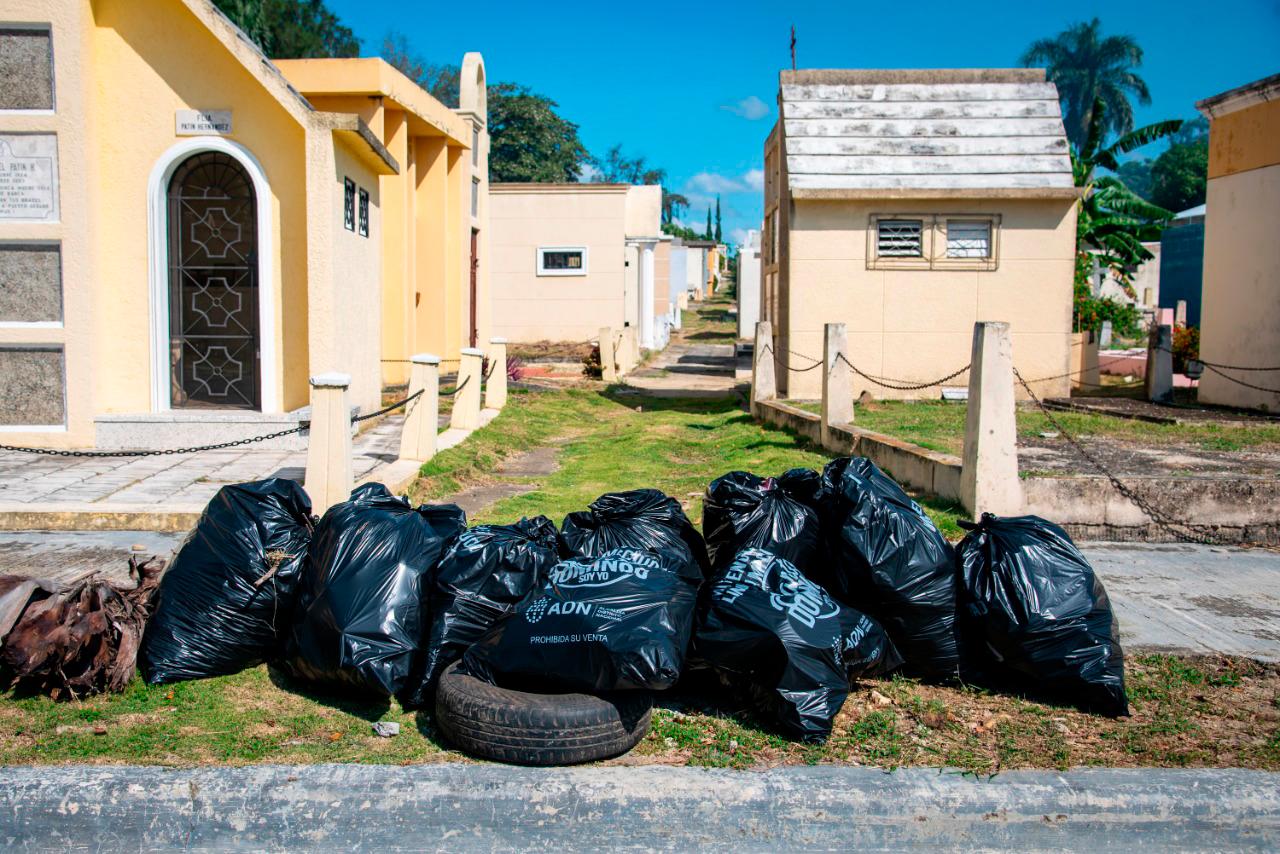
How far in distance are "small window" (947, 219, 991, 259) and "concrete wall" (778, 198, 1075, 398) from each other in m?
0.17

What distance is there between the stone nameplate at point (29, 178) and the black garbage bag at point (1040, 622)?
31.4ft

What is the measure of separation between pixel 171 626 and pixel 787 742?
2.76 metres

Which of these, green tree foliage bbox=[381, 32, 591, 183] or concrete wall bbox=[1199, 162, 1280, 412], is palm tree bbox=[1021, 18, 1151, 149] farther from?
concrete wall bbox=[1199, 162, 1280, 412]

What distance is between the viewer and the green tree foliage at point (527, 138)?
184 feet

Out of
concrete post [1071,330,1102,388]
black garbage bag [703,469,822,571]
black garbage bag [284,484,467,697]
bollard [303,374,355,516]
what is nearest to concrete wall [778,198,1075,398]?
concrete post [1071,330,1102,388]

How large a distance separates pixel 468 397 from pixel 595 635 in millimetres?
8408

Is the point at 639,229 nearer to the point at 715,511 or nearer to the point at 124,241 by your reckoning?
the point at 124,241

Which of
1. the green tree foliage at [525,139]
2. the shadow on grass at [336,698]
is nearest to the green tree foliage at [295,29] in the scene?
the green tree foliage at [525,139]

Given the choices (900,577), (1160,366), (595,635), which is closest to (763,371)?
(1160,366)

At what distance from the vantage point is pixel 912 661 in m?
4.70

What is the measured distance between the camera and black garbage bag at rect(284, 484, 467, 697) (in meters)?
4.33

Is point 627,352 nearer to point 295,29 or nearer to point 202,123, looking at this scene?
point 202,123

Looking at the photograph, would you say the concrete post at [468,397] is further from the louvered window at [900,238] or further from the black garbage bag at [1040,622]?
the black garbage bag at [1040,622]

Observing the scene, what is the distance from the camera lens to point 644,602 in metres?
4.21
